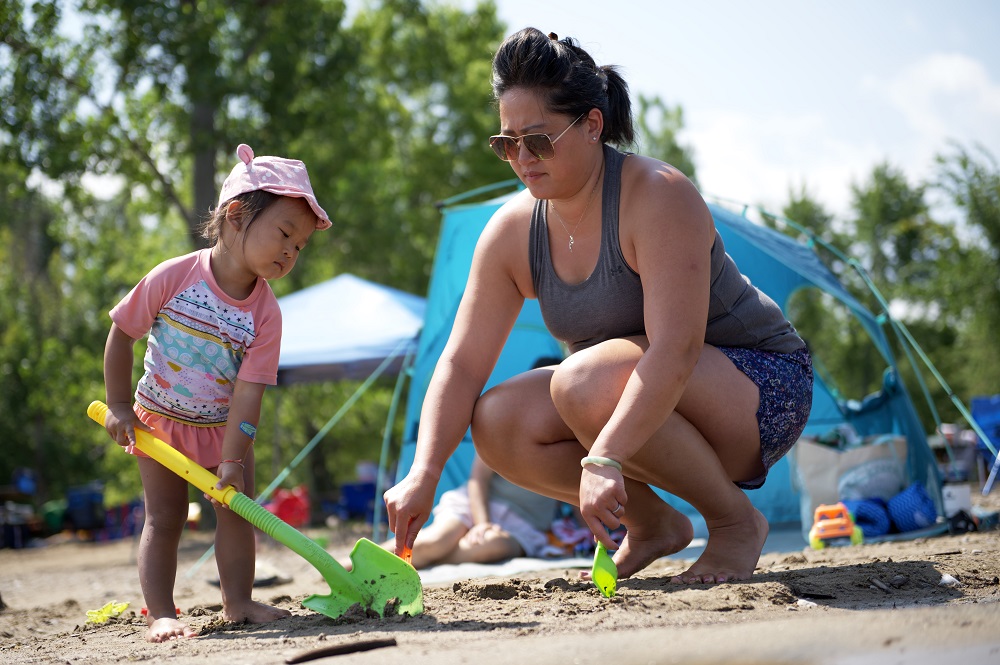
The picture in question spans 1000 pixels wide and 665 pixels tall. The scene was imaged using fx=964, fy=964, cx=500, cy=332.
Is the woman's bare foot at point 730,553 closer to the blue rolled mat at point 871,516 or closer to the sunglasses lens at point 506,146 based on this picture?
the sunglasses lens at point 506,146

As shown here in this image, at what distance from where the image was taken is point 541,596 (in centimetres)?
201

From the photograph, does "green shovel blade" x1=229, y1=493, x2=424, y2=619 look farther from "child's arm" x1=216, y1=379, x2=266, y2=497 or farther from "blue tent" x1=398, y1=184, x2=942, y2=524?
"blue tent" x1=398, y1=184, x2=942, y2=524

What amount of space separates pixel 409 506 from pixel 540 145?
0.79 m

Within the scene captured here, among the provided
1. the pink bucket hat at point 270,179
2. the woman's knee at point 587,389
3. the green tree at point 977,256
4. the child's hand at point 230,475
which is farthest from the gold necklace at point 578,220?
the green tree at point 977,256

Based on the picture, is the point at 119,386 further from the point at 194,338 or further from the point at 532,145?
the point at 532,145

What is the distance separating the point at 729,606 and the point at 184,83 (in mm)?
7490

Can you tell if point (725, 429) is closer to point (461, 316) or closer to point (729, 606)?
point (729, 606)

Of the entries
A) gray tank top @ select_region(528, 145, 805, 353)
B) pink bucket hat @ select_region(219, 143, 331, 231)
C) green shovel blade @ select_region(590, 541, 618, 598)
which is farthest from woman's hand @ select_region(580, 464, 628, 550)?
pink bucket hat @ select_region(219, 143, 331, 231)

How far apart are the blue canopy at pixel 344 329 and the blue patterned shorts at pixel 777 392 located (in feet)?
13.0

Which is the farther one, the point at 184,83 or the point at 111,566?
the point at 184,83

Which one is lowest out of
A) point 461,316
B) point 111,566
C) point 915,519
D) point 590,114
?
point 111,566

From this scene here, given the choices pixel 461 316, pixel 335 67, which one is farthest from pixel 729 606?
pixel 335 67

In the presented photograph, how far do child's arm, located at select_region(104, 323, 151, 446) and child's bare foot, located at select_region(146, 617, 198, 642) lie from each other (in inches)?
16.2

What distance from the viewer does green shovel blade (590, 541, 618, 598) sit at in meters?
1.85
